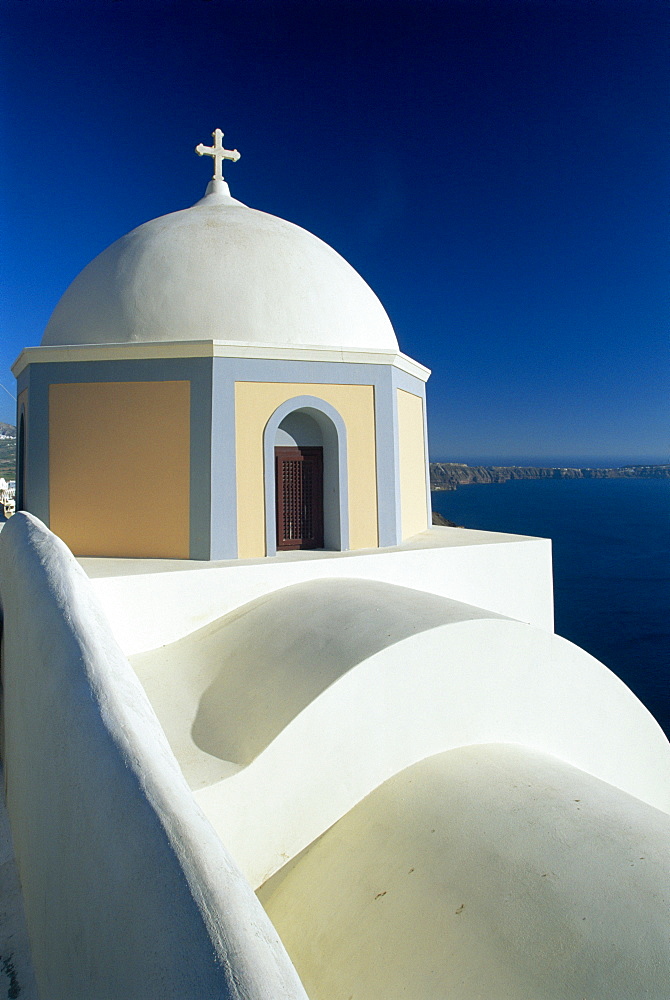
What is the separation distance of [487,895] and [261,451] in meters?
4.71

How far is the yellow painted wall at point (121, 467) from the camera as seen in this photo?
6.56m

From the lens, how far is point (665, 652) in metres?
28.0

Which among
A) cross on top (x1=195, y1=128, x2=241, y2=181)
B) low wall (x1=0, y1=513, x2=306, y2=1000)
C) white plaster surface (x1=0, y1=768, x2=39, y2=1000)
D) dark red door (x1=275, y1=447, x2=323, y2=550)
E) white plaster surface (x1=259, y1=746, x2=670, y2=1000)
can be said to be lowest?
white plaster surface (x1=259, y1=746, x2=670, y2=1000)

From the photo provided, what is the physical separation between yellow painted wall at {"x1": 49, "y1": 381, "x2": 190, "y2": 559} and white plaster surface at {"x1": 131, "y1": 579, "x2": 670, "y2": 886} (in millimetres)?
1666

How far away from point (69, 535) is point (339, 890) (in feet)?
15.8

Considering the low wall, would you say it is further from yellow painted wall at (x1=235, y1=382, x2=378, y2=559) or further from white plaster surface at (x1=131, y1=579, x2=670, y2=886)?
yellow painted wall at (x1=235, y1=382, x2=378, y2=559)

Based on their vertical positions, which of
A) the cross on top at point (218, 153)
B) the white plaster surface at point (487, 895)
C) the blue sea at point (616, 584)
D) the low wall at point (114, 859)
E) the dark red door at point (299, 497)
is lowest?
the blue sea at point (616, 584)

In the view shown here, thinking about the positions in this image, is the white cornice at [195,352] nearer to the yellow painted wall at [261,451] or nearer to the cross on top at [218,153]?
the yellow painted wall at [261,451]

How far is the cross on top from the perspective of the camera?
8352 millimetres

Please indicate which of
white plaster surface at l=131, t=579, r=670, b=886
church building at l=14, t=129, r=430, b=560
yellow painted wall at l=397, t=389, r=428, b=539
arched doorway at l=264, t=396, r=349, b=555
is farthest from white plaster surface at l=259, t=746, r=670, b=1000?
yellow painted wall at l=397, t=389, r=428, b=539

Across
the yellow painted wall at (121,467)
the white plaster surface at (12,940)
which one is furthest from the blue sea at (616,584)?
the white plaster surface at (12,940)

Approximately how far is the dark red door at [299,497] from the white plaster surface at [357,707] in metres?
1.86

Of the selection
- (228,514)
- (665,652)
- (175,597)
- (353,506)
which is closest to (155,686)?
(175,597)

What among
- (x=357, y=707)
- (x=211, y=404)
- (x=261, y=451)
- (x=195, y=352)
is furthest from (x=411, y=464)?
(x=357, y=707)
